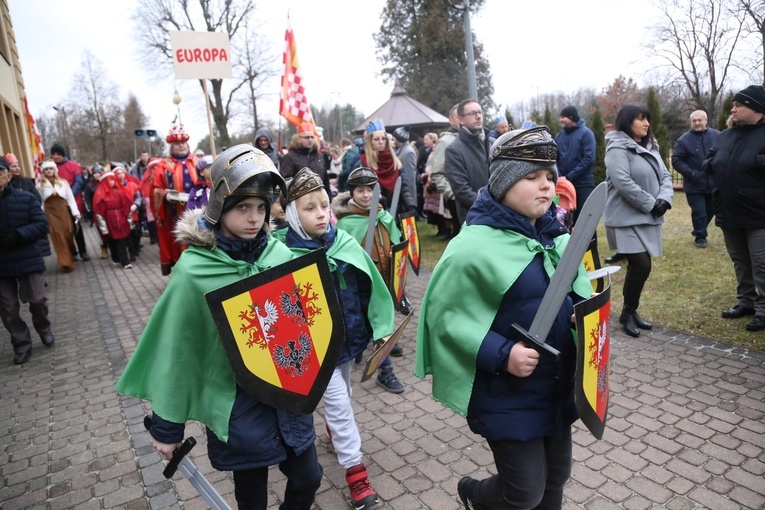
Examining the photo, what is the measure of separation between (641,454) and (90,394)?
451 centimetres

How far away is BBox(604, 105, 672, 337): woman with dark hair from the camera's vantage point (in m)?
4.95

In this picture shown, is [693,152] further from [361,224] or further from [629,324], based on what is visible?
[361,224]

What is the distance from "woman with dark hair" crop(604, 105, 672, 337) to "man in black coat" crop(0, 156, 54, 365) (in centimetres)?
589

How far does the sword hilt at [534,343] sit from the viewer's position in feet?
6.24

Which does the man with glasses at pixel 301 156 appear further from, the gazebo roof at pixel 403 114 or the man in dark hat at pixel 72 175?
the gazebo roof at pixel 403 114

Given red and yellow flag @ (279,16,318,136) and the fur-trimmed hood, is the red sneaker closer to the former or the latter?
the fur-trimmed hood

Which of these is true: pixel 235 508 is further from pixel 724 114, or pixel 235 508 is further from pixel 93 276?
pixel 724 114

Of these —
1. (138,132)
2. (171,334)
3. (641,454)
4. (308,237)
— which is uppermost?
(138,132)

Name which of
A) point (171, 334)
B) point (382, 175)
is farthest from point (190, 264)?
point (382, 175)

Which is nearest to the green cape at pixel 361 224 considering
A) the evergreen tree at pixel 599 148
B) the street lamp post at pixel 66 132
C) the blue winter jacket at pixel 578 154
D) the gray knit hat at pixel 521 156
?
the gray knit hat at pixel 521 156

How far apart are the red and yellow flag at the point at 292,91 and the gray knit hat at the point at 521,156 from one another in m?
7.26

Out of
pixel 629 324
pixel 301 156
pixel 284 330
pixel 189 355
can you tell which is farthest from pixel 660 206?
pixel 301 156

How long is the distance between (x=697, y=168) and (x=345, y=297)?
763 cm

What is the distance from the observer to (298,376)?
7.15 ft
